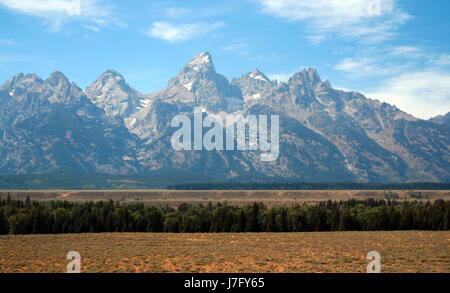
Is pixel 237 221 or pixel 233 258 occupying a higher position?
pixel 233 258

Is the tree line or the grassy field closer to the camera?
the grassy field

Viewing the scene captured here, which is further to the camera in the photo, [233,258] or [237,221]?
[237,221]

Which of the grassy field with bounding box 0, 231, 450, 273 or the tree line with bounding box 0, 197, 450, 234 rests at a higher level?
the grassy field with bounding box 0, 231, 450, 273

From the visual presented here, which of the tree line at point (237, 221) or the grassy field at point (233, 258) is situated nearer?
the grassy field at point (233, 258)

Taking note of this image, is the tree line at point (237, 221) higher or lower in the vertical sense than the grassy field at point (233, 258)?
lower

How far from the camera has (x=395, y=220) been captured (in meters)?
146
